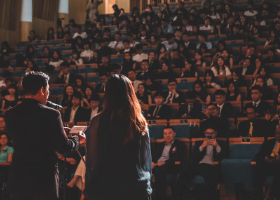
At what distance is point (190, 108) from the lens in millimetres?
6293

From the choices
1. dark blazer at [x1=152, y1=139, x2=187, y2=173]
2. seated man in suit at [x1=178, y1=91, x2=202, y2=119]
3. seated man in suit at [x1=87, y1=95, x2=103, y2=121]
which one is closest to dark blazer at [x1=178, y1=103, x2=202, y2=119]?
seated man in suit at [x1=178, y1=91, x2=202, y2=119]

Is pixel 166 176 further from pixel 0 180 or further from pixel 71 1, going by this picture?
pixel 71 1

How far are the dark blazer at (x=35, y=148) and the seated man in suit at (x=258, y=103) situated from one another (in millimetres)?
4198

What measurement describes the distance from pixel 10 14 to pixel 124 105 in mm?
12329

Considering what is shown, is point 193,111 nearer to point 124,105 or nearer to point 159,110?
point 159,110

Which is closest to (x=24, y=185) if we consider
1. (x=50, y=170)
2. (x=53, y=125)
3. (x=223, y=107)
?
(x=50, y=170)

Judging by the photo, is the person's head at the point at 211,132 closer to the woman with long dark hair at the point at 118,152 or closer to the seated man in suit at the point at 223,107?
the seated man in suit at the point at 223,107

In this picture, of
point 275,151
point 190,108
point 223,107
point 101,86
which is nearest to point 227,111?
point 223,107

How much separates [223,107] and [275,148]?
1.68 meters

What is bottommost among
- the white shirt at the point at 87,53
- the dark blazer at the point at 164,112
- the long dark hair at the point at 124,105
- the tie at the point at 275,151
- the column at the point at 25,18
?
the tie at the point at 275,151

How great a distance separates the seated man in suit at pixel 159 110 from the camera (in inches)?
247

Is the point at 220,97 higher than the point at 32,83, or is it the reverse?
the point at 32,83

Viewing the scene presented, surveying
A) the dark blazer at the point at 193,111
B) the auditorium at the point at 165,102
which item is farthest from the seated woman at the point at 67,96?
the dark blazer at the point at 193,111

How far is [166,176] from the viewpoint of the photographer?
478cm
